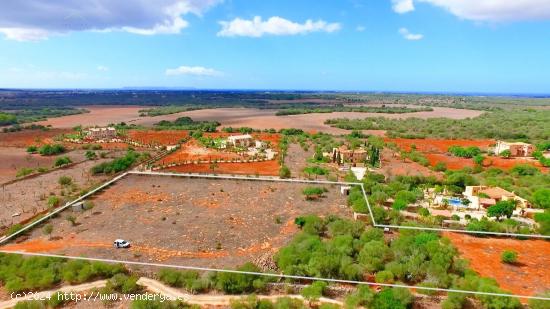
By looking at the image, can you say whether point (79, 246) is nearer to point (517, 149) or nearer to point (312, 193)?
point (312, 193)

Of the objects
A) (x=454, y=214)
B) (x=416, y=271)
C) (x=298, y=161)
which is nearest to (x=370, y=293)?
(x=416, y=271)

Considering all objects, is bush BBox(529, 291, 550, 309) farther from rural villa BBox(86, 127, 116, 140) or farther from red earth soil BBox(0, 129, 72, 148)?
rural villa BBox(86, 127, 116, 140)

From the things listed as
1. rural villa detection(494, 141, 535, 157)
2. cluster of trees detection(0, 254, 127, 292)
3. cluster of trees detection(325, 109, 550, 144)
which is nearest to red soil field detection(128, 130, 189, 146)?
cluster of trees detection(325, 109, 550, 144)

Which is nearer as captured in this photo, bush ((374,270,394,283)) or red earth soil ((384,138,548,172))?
bush ((374,270,394,283))

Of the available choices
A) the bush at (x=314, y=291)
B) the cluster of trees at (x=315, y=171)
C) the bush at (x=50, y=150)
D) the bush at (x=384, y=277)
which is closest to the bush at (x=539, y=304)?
the bush at (x=384, y=277)

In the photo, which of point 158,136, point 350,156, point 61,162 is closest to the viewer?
point 61,162

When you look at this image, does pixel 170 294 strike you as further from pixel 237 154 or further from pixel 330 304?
pixel 237 154

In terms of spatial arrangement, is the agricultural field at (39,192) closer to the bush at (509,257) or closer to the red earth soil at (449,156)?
the bush at (509,257)

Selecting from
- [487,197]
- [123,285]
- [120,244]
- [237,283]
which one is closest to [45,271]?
[123,285]
